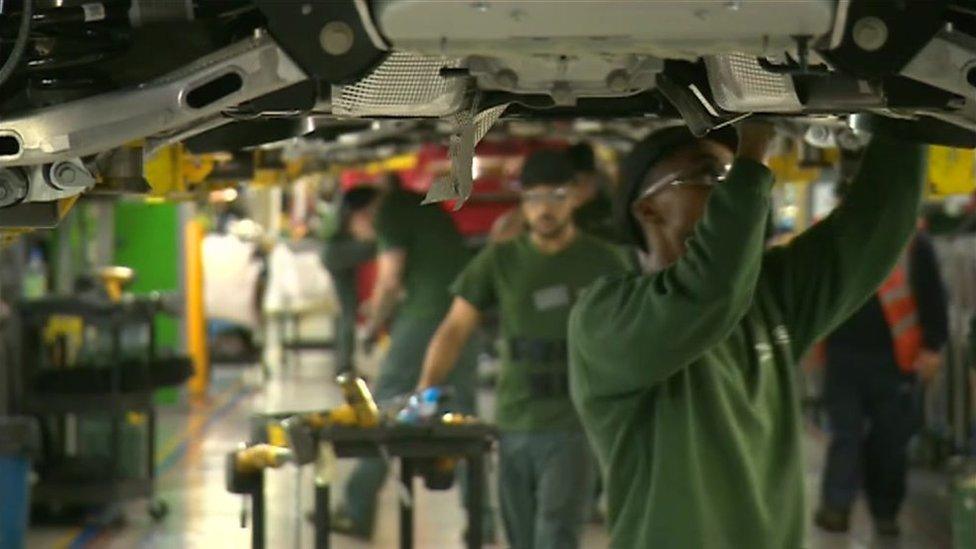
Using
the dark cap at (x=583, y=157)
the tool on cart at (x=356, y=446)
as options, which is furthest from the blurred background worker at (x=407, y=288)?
the tool on cart at (x=356, y=446)

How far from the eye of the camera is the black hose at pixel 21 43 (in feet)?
10.0

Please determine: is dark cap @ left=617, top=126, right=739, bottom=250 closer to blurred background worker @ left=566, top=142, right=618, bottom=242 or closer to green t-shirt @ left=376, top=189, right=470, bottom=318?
blurred background worker @ left=566, top=142, right=618, bottom=242

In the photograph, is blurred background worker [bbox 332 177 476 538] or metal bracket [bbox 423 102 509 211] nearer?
metal bracket [bbox 423 102 509 211]

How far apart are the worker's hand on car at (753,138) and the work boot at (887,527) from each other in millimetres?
5737

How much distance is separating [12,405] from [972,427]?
5819mm

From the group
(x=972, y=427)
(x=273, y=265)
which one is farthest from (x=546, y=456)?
(x=273, y=265)

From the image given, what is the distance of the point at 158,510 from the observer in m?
9.62

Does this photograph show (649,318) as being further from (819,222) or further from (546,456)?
(546,456)

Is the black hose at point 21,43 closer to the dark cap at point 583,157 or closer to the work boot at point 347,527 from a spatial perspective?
the dark cap at point 583,157

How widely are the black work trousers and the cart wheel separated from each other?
3726mm

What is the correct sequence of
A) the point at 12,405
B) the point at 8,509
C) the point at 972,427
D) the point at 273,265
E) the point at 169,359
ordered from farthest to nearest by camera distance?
the point at 273,265 < the point at 972,427 < the point at 169,359 < the point at 12,405 < the point at 8,509

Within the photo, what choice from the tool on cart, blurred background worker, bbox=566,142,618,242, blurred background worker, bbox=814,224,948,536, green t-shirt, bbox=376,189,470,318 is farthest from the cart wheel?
the tool on cart

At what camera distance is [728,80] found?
3.27m

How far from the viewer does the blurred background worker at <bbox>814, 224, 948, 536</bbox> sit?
29.7 ft
